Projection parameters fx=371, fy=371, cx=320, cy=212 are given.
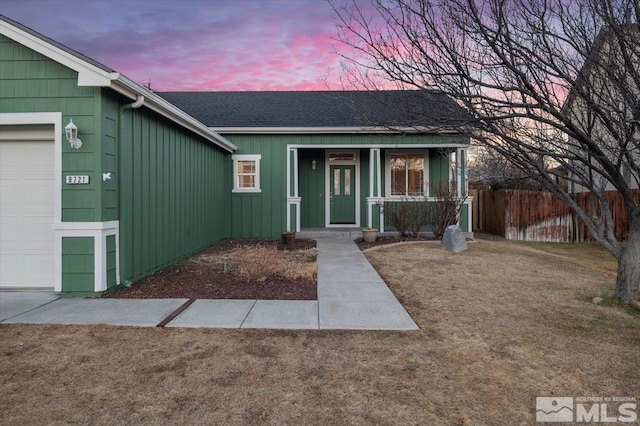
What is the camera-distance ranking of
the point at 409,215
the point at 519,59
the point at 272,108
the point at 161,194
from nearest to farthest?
the point at 519,59
the point at 161,194
the point at 409,215
the point at 272,108

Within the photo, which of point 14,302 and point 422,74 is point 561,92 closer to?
point 422,74

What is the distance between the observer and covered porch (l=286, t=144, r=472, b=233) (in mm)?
10859

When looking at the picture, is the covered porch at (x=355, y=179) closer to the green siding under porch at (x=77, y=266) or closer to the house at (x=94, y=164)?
the house at (x=94, y=164)

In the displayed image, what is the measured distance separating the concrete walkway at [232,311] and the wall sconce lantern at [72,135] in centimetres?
200

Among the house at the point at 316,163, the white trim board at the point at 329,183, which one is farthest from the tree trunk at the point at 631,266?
the white trim board at the point at 329,183

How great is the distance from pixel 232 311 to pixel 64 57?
12.8 ft

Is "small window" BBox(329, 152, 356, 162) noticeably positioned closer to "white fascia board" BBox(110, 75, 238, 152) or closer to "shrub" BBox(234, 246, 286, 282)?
"white fascia board" BBox(110, 75, 238, 152)

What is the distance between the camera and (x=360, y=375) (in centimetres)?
278

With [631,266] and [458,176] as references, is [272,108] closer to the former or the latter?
[458,176]

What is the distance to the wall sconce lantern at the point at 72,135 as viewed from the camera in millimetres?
4725

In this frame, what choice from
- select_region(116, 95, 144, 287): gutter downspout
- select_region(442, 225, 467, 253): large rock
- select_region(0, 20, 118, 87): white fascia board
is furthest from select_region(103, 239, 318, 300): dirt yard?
select_region(442, 225, 467, 253): large rock

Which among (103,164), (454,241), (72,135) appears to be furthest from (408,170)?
(72,135)

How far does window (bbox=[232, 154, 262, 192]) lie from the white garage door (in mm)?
6046

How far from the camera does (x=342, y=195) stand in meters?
12.3
